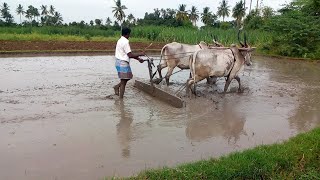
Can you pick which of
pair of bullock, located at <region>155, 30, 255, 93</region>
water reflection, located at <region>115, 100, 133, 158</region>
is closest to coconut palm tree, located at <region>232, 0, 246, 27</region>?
pair of bullock, located at <region>155, 30, 255, 93</region>

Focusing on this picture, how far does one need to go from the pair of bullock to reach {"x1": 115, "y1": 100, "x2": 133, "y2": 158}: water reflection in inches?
87.1

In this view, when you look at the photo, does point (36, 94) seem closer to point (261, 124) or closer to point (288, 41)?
point (261, 124)

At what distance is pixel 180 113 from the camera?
814 cm

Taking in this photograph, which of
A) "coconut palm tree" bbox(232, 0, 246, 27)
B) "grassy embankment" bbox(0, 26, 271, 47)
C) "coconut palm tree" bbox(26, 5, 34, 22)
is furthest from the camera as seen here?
"coconut palm tree" bbox(26, 5, 34, 22)

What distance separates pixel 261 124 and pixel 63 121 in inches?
162

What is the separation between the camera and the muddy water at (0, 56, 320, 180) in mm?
5254

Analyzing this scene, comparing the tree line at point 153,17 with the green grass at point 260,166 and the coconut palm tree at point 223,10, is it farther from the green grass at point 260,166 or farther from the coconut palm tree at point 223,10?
the green grass at point 260,166

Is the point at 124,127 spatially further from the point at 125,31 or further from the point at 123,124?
the point at 125,31

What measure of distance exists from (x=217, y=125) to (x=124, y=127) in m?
1.94

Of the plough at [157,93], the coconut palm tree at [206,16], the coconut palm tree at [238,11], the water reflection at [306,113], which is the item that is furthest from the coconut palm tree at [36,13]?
the water reflection at [306,113]

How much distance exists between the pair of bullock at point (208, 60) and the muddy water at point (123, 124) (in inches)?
25.9

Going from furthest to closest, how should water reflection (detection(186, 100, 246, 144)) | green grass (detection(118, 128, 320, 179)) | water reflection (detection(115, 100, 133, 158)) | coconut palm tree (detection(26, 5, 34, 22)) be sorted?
coconut palm tree (detection(26, 5, 34, 22))
water reflection (detection(186, 100, 246, 144))
water reflection (detection(115, 100, 133, 158))
green grass (detection(118, 128, 320, 179))

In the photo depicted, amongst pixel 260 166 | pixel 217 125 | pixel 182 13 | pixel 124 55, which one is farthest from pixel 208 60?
pixel 182 13

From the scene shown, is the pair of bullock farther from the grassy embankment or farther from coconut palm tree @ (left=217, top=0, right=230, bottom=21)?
coconut palm tree @ (left=217, top=0, right=230, bottom=21)
